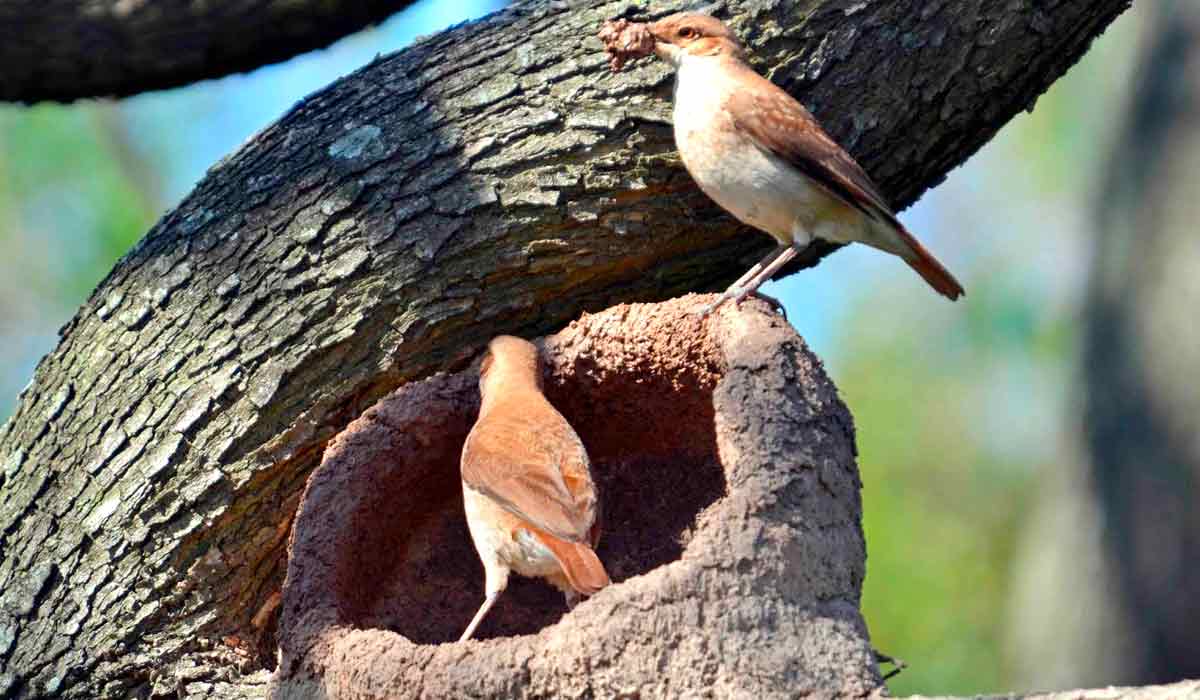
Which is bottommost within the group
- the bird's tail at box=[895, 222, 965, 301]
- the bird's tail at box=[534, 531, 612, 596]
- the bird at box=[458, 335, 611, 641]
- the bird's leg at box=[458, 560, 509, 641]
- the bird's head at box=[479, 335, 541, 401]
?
the bird's tail at box=[534, 531, 612, 596]

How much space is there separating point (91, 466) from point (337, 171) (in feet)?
4.35

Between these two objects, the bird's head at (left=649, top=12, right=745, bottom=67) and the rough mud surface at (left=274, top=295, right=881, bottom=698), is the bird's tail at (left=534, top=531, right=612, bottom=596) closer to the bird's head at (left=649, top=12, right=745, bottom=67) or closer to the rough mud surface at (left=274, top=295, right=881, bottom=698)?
the rough mud surface at (left=274, top=295, right=881, bottom=698)

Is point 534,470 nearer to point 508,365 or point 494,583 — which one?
point 494,583

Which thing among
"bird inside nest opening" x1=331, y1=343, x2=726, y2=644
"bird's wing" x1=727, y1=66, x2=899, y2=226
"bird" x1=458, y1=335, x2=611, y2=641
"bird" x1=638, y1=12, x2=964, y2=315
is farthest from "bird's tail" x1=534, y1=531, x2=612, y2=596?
"bird's wing" x1=727, y1=66, x2=899, y2=226

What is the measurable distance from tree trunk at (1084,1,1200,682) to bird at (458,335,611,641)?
303 centimetres

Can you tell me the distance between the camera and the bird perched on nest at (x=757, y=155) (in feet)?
16.4

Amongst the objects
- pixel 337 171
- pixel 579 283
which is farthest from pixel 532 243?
pixel 337 171

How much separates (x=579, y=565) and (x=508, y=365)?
3.13ft

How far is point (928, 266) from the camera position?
526 centimetres

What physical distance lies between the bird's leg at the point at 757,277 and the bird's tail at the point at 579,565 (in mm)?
933

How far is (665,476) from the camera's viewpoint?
5711mm

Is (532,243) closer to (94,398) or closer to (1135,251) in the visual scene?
(94,398)

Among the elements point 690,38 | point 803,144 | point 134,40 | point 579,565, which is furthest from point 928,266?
point 134,40

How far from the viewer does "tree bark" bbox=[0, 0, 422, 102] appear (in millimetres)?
5719
